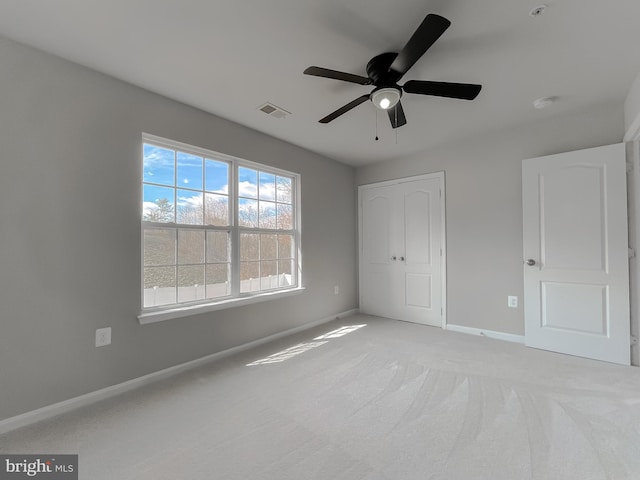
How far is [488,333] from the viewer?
11.6ft

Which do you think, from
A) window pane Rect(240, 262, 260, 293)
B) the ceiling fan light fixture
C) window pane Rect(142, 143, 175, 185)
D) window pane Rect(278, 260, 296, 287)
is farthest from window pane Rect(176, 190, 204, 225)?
the ceiling fan light fixture

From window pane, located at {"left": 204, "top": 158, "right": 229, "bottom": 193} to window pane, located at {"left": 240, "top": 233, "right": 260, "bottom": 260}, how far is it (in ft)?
1.83

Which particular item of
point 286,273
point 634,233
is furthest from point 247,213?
point 634,233

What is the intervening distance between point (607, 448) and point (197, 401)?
2.52 m

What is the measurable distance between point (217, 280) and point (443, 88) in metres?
2.58

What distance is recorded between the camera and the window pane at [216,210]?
296cm

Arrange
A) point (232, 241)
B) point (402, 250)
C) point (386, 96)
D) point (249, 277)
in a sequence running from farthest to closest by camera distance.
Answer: point (402, 250), point (249, 277), point (232, 241), point (386, 96)

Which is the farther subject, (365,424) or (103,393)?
(103,393)

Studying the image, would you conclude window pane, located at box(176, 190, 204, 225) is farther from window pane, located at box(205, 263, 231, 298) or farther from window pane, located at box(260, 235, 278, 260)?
window pane, located at box(260, 235, 278, 260)

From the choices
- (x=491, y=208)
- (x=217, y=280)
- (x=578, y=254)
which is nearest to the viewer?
(x=578, y=254)

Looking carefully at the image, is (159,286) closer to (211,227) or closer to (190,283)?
(190,283)

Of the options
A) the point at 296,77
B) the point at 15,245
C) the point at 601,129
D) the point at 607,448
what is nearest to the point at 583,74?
the point at 601,129

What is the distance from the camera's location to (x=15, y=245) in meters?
1.85

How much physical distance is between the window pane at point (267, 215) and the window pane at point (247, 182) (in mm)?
175
